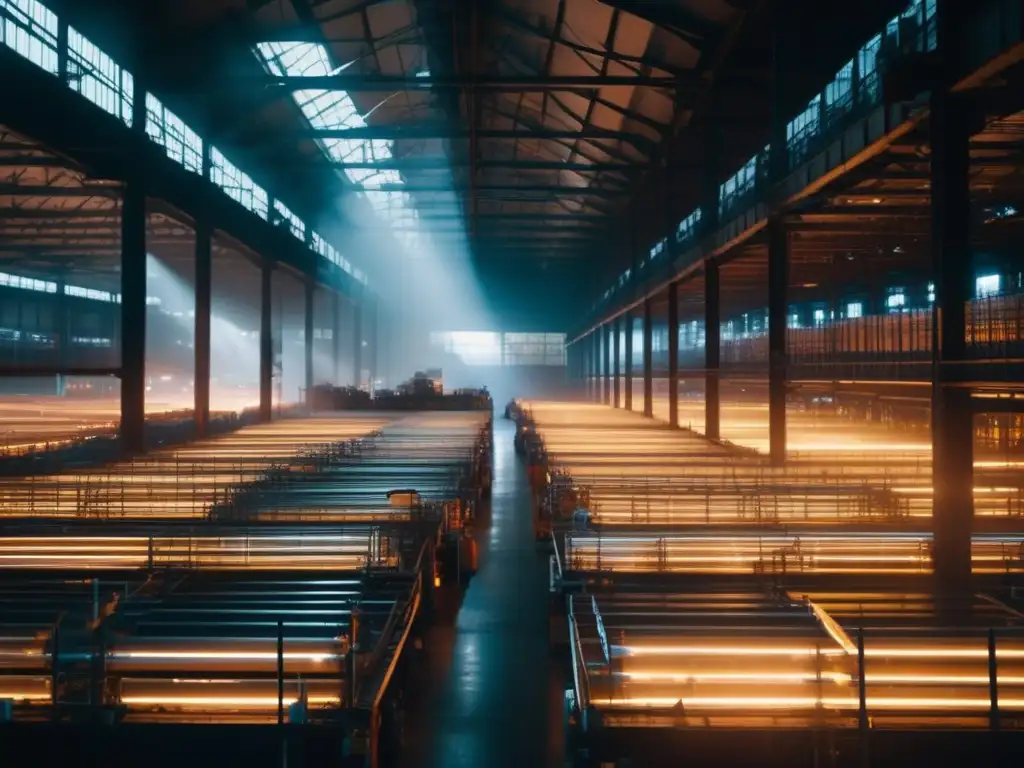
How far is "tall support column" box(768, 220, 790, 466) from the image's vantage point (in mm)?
19234

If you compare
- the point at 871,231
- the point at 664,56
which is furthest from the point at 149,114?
the point at 871,231

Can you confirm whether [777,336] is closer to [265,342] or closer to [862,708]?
[862,708]

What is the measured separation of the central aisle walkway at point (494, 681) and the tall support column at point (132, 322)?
8.59 m

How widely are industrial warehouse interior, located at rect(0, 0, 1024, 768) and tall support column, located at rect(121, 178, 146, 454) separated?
8 cm

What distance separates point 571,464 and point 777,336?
4870mm

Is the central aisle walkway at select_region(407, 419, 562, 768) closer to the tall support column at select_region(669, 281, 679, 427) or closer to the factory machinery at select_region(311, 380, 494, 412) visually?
the tall support column at select_region(669, 281, 679, 427)

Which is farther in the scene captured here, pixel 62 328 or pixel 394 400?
pixel 394 400

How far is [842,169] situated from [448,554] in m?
8.61

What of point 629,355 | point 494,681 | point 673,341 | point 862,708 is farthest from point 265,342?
point 862,708

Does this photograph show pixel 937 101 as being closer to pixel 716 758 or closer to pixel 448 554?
pixel 716 758

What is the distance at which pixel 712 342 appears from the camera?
2592cm

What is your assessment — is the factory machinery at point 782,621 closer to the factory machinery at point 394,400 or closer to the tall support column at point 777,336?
the tall support column at point 777,336

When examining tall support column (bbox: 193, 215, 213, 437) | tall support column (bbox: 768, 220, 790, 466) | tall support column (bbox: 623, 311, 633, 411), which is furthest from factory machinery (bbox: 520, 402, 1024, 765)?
tall support column (bbox: 623, 311, 633, 411)

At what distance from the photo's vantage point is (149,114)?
23359 millimetres
